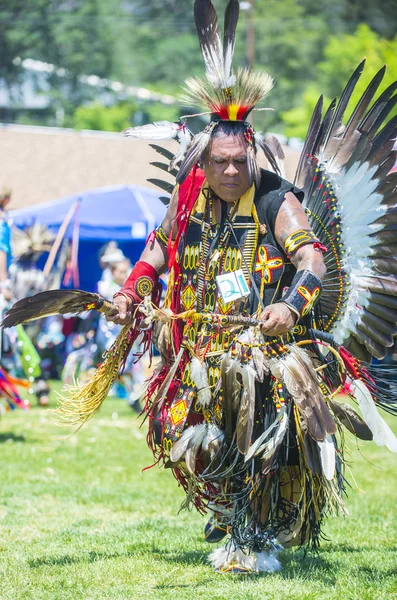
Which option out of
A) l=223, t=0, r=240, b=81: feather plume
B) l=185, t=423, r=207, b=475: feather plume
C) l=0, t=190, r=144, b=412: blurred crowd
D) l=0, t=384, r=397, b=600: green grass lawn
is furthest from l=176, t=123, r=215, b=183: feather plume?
l=0, t=190, r=144, b=412: blurred crowd

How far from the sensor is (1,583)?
3752mm

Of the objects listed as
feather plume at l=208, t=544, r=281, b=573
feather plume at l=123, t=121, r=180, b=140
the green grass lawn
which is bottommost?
the green grass lawn

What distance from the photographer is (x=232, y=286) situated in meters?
3.76

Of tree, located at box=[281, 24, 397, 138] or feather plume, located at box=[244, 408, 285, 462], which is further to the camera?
tree, located at box=[281, 24, 397, 138]

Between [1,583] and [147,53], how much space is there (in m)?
47.3

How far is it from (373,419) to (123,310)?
1.21m

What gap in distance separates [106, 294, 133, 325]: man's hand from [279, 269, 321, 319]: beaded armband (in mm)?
763

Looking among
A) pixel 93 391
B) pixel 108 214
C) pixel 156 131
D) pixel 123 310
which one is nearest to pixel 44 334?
pixel 108 214

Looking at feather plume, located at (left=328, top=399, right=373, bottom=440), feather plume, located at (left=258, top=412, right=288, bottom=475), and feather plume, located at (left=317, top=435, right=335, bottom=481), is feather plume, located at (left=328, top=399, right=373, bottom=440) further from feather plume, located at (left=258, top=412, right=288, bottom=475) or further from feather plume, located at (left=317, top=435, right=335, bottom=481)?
feather plume, located at (left=258, top=412, right=288, bottom=475)

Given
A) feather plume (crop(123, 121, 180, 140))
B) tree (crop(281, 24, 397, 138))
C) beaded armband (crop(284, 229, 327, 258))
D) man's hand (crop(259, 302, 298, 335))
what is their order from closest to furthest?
man's hand (crop(259, 302, 298, 335))
beaded armband (crop(284, 229, 327, 258))
feather plume (crop(123, 121, 180, 140))
tree (crop(281, 24, 397, 138))

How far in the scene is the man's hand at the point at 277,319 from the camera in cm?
355

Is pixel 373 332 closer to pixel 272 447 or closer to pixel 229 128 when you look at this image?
pixel 272 447

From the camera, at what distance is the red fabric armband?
4141 mm

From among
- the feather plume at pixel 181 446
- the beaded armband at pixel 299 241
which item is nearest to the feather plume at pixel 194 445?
the feather plume at pixel 181 446
